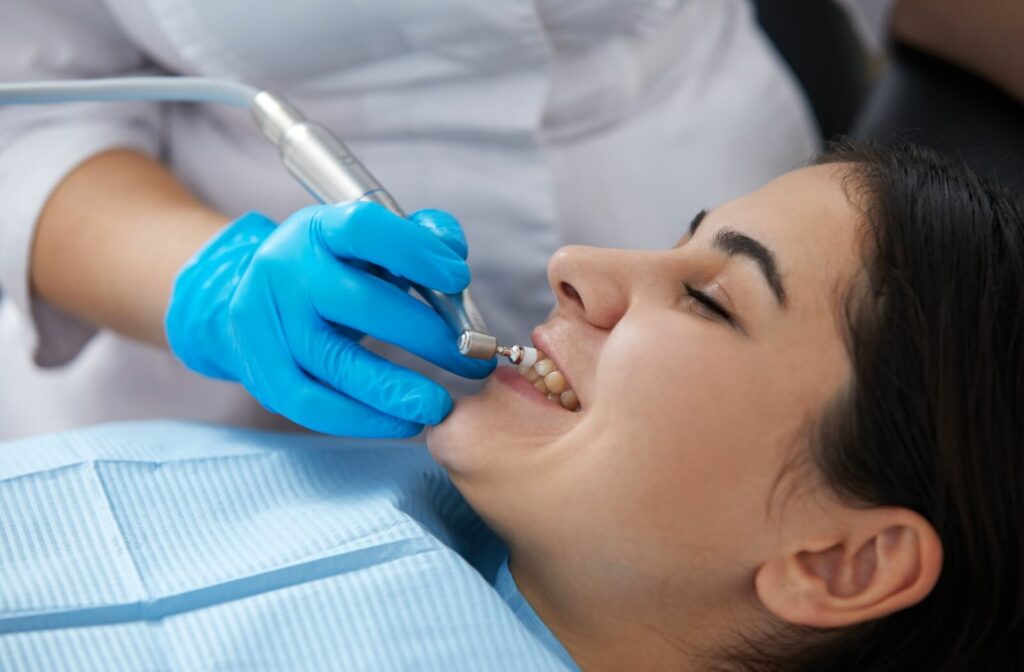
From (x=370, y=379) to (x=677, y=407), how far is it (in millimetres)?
276

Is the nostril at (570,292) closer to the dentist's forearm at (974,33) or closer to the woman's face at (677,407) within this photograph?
the woman's face at (677,407)

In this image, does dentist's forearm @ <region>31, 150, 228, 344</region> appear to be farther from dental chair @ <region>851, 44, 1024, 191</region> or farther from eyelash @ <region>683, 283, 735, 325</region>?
dental chair @ <region>851, 44, 1024, 191</region>

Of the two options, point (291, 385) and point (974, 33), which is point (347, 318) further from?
point (974, 33)

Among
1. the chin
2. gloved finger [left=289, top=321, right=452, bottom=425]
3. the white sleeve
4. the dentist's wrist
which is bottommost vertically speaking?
the chin

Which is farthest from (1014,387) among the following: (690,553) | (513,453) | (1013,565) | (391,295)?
(391,295)

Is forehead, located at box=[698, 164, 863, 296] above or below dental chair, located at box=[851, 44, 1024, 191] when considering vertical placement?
above

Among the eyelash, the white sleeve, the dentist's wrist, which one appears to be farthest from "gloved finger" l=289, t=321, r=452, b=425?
the white sleeve

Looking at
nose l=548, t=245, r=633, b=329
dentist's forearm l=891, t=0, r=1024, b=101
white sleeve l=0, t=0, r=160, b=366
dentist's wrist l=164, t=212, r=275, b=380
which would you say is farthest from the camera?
dentist's forearm l=891, t=0, r=1024, b=101

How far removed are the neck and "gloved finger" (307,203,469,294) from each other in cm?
26

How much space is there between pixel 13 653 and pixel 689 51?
0.97 metres

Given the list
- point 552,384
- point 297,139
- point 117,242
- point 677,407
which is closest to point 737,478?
point 677,407

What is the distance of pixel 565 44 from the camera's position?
1.19 m

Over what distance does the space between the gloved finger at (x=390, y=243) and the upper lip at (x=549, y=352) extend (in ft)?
0.26

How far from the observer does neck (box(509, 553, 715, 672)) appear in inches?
35.9
